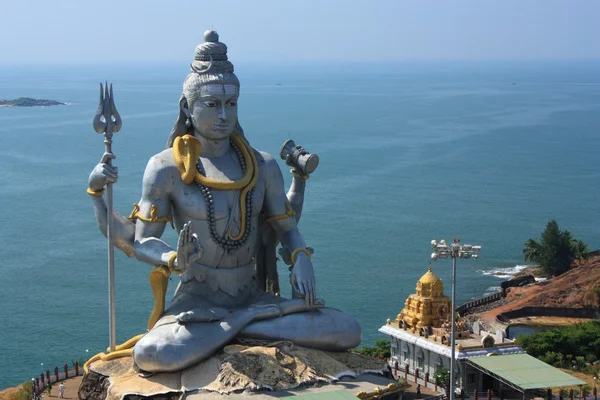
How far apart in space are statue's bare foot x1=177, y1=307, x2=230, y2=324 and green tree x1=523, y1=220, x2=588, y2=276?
28972mm

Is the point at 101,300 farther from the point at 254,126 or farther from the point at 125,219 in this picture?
the point at 254,126

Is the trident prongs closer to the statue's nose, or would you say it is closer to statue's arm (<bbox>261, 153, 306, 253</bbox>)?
the statue's nose

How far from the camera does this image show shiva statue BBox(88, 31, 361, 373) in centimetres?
1545

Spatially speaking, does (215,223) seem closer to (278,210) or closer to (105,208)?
(278,210)

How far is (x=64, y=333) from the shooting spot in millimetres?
32062

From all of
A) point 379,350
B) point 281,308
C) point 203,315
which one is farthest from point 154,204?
point 379,350

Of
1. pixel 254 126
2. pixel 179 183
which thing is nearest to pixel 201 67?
pixel 179 183

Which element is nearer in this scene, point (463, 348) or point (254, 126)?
point (463, 348)

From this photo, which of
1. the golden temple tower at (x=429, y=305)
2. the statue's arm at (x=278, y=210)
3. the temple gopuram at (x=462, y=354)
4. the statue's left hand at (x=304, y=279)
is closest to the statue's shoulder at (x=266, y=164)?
the statue's arm at (x=278, y=210)

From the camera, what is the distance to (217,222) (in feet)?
51.5

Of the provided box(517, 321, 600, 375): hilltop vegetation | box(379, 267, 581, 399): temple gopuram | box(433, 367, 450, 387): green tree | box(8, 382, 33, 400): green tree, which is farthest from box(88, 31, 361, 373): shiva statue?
box(517, 321, 600, 375): hilltop vegetation

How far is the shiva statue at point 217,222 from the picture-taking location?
1545 centimetres

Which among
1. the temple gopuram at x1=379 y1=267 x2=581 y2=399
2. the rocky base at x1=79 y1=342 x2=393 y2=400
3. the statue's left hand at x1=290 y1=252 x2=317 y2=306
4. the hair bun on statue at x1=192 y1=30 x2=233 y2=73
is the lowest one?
the temple gopuram at x1=379 y1=267 x2=581 y2=399

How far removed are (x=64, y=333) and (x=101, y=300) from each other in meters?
3.49
